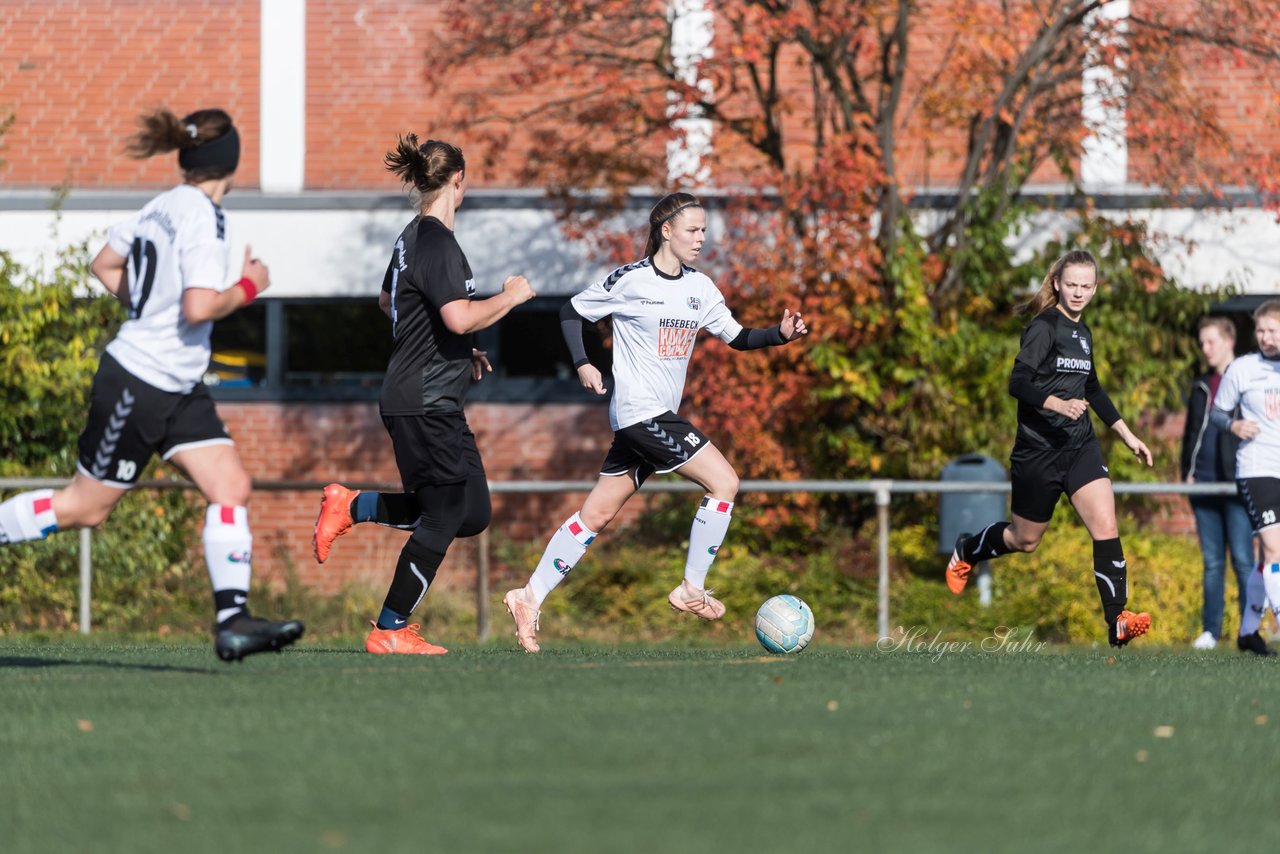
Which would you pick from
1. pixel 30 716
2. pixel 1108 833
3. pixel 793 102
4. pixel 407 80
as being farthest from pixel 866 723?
pixel 407 80

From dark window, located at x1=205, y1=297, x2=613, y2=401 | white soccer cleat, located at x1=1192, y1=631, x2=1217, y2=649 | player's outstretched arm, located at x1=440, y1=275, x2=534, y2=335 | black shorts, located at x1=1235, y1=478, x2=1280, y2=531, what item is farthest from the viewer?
dark window, located at x1=205, y1=297, x2=613, y2=401

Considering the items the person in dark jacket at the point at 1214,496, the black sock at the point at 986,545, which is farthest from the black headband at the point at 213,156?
the person in dark jacket at the point at 1214,496

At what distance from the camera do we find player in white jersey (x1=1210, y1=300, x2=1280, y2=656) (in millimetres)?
9406

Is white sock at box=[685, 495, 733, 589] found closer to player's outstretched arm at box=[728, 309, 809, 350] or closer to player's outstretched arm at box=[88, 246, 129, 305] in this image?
player's outstretched arm at box=[728, 309, 809, 350]

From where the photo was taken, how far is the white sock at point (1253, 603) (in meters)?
10.2

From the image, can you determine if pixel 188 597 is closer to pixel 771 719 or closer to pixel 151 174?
pixel 151 174

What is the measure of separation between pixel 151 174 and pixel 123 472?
11350 millimetres

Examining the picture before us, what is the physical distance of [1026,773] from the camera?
15.0 ft

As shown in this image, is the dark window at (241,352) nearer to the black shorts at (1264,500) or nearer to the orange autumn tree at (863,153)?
the orange autumn tree at (863,153)

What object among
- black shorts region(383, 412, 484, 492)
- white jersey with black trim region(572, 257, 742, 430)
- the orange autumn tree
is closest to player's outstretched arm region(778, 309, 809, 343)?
white jersey with black trim region(572, 257, 742, 430)

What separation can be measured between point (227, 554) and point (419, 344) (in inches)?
61.7

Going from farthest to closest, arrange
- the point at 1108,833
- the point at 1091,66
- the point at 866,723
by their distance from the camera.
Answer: the point at 1091,66 < the point at 866,723 < the point at 1108,833

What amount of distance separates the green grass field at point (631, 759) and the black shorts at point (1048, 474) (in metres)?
1.83

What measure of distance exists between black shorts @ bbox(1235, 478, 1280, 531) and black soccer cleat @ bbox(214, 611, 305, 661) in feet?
18.3
